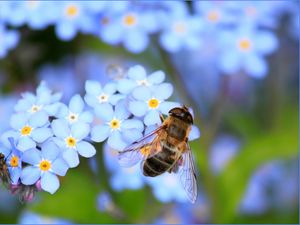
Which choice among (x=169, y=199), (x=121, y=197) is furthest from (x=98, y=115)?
(x=121, y=197)

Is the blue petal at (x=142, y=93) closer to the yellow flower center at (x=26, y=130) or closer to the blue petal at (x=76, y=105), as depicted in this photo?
the blue petal at (x=76, y=105)

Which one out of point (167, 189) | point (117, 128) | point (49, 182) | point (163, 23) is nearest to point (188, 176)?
point (117, 128)

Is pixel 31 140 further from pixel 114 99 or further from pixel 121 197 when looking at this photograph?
pixel 121 197

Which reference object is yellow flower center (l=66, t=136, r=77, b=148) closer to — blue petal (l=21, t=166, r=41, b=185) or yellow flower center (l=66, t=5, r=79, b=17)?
blue petal (l=21, t=166, r=41, b=185)

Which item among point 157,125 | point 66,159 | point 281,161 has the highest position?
point 281,161

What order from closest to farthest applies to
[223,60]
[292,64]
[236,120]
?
[223,60] → [236,120] → [292,64]

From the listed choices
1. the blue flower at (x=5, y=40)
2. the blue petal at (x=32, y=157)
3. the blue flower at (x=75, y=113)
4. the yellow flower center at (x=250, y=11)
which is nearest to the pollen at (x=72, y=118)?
the blue flower at (x=75, y=113)

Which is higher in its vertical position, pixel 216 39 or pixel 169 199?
pixel 216 39
